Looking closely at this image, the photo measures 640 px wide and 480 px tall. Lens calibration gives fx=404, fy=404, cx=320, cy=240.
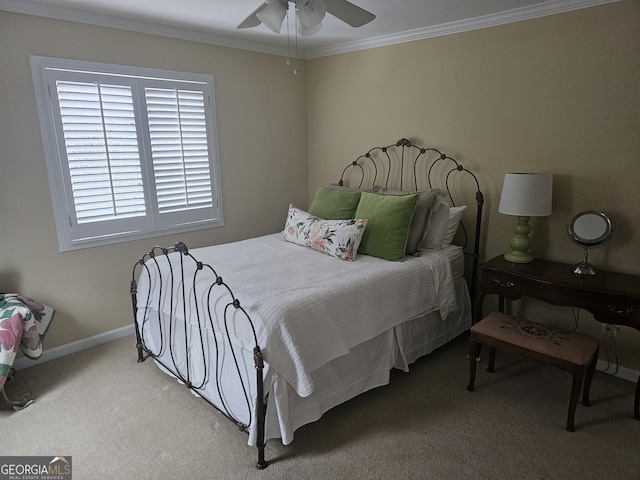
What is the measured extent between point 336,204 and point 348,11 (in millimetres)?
1494

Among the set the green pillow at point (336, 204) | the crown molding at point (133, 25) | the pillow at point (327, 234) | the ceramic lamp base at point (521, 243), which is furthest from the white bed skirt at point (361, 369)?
the crown molding at point (133, 25)

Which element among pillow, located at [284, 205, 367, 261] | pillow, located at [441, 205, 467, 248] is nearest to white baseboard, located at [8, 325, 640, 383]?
pillow, located at [441, 205, 467, 248]

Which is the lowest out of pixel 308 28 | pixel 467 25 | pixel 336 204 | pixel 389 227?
pixel 389 227

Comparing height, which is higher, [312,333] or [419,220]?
[419,220]

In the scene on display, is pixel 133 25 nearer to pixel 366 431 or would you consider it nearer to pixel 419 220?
pixel 419 220

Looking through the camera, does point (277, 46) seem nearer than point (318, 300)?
No

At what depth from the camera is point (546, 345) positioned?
7.42ft

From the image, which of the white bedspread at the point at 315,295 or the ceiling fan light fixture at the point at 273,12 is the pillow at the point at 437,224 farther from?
the ceiling fan light fixture at the point at 273,12

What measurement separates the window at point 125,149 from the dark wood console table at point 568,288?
2.48m

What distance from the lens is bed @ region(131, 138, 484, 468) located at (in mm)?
2004

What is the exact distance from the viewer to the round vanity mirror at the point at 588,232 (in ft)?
8.25

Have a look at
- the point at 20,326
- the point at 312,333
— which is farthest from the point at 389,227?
the point at 20,326

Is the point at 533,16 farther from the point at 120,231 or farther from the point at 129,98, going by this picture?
the point at 120,231

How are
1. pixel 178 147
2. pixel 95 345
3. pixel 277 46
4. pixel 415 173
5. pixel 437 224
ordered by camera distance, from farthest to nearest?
pixel 277 46, pixel 415 173, pixel 178 147, pixel 95 345, pixel 437 224
